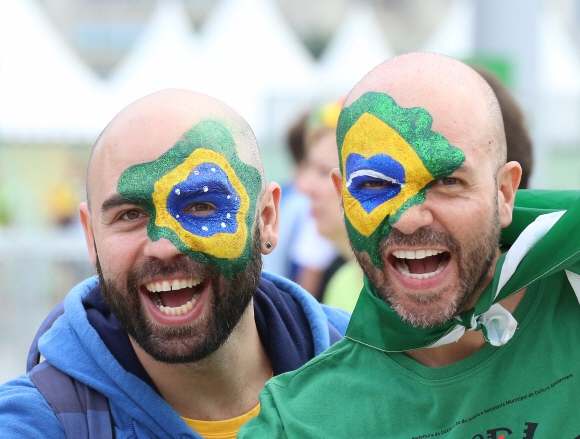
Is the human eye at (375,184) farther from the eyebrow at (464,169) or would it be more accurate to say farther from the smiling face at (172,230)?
the smiling face at (172,230)

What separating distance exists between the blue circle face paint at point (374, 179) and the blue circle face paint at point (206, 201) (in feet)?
1.74

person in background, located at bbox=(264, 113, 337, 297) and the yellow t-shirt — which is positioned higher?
person in background, located at bbox=(264, 113, 337, 297)

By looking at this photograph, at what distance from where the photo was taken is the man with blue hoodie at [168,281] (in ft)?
9.67

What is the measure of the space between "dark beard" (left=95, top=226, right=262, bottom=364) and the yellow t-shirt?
0.82 ft

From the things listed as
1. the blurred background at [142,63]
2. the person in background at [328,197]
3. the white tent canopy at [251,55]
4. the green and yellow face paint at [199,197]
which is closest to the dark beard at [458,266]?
the green and yellow face paint at [199,197]

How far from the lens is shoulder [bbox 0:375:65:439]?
9.02ft

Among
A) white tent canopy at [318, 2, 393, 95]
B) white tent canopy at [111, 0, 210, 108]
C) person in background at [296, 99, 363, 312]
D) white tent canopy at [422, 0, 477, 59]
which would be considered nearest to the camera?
person in background at [296, 99, 363, 312]

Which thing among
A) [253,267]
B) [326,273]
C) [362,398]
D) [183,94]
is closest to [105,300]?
[253,267]

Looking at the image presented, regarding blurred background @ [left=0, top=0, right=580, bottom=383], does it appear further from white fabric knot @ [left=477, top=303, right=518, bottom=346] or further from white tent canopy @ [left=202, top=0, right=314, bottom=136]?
white fabric knot @ [left=477, top=303, right=518, bottom=346]

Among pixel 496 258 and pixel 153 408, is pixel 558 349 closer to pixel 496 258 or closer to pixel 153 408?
pixel 496 258

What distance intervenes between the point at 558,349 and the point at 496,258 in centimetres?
29

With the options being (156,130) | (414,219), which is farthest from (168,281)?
(414,219)

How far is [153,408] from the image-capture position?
118 inches

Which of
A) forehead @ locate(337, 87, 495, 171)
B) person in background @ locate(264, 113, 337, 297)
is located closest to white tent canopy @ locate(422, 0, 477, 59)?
person in background @ locate(264, 113, 337, 297)
